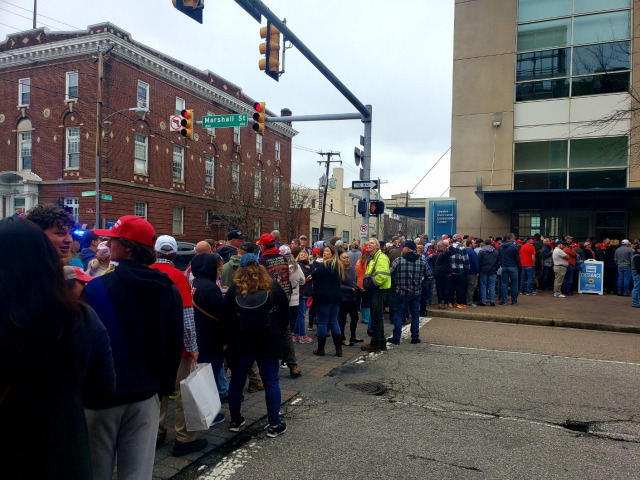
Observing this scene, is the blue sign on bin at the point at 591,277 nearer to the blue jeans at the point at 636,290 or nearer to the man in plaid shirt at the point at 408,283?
the blue jeans at the point at 636,290

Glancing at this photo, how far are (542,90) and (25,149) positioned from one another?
29585mm

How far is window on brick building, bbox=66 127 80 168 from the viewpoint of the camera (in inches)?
1077

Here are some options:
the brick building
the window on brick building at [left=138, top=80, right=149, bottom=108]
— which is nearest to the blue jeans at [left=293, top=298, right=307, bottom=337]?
the brick building

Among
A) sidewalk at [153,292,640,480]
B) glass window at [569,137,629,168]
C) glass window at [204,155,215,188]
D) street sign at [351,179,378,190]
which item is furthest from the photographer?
glass window at [204,155,215,188]

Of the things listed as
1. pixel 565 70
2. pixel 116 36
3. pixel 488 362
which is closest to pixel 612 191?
pixel 565 70

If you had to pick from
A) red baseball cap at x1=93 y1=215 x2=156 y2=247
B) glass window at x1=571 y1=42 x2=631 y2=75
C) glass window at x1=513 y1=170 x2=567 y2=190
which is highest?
glass window at x1=571 y1=42 x2=631 y2=75

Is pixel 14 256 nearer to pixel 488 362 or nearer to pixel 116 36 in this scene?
pixel 488 362

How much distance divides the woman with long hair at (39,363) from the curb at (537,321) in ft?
35.9

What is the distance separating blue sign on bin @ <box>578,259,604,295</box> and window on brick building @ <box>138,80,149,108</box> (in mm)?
25561

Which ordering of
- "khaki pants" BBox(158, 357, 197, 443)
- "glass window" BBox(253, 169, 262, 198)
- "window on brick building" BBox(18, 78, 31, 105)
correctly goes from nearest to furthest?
1. "khaki pants" BBox(158, 357, 197, 443)
2. "window on brick building" BBox(18, 78, 31, 105)
3. "glass window" BBox(253, 169, 262, 198)

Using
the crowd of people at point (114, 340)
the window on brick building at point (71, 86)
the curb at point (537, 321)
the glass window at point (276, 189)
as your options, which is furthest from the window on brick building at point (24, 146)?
the curb at point (537, 321)

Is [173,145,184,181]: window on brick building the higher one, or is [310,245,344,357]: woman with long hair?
[173,145,184,181]: window on brick building

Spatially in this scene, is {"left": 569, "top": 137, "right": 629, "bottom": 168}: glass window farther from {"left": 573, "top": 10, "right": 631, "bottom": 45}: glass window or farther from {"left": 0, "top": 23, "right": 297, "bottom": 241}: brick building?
{"left": 0, "top": 23, "right": 297, "bottom": 241}: brick building

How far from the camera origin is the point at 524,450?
4.25 meters
